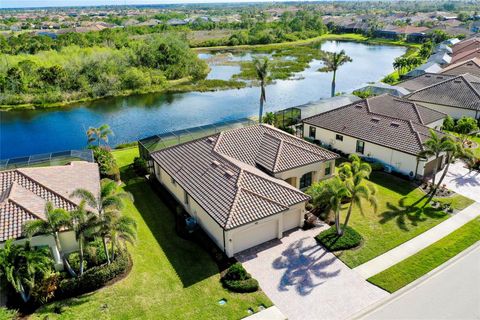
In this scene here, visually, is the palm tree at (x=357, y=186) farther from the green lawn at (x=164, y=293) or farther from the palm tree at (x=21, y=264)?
the palm tree at (x=21, y=264)

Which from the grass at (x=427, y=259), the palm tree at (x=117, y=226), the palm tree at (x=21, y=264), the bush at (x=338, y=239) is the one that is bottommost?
the grass at (x=427, y=259)

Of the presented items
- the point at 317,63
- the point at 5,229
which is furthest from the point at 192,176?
the point at 317,63

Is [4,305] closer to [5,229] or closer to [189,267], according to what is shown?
[5,229]

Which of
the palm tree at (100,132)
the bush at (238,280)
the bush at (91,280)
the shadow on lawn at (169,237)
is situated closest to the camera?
the bush at (91,280)

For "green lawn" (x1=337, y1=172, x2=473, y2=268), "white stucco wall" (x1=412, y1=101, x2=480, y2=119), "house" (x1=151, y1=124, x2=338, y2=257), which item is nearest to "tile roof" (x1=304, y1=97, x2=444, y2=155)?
"green lawn" (x1=337, y1=172, x2=473, y2=268)

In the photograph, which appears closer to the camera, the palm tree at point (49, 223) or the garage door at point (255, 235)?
the palm tree at point (49, 223)

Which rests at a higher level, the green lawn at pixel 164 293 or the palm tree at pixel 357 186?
the palm tree at pixel 357 186

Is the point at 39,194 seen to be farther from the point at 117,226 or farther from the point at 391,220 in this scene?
the point at 391,220

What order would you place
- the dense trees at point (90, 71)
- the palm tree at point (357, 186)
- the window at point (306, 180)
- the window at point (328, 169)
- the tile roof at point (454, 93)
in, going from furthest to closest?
1. the dense trees at point (90, 71)
2. the tile roof at point (454, 93)
3. the window at point (328, 169)
4. the window at point (306, 180)
5. the palm tree at point (357, 186)

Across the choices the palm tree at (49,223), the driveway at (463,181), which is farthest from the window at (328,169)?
the palm tree at (49,223)
